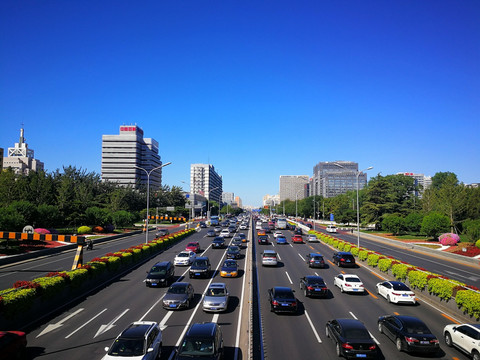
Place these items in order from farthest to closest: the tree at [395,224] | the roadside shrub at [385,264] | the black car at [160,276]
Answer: the tree at [395,224]
the roadside shrub at [385,264]
the black car at [160,276]

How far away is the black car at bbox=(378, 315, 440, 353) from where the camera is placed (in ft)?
45.6

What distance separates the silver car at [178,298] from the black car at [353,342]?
935 cm

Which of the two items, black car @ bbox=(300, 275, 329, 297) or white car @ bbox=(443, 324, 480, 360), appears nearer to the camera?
white car @ bbox=(443, 324, 480, 360)

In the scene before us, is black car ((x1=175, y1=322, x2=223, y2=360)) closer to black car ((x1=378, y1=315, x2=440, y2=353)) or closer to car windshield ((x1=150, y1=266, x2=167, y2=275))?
black car ((x1=378, y1=315, x2=440, y2=353))

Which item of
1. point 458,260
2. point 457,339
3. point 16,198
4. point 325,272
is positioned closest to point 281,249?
point 325,272

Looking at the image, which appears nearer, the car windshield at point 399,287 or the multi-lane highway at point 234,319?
the multi-lane highway at point 234,319

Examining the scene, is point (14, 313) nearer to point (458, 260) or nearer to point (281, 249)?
point (281, 249)

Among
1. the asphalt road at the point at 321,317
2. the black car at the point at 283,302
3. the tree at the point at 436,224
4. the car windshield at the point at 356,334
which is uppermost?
the tree at the point at 436,224

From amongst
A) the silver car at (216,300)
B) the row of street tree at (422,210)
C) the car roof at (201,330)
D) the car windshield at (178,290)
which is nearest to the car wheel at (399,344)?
the car roof at (201,330)

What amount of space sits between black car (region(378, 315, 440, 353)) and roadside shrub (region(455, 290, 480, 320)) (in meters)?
5.19

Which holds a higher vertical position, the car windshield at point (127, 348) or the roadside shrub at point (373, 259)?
the car windshield at point (127, 348)

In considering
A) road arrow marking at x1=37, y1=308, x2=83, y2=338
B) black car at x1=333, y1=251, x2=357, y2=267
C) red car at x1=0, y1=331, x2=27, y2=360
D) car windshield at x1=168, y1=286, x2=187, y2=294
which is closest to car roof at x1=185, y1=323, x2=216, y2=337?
red car at x1=0, y1=331, x2=27, y2=360

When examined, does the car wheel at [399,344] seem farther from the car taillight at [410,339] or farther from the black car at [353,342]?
the black car at [353,342]

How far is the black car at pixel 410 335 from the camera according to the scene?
45.6ft
